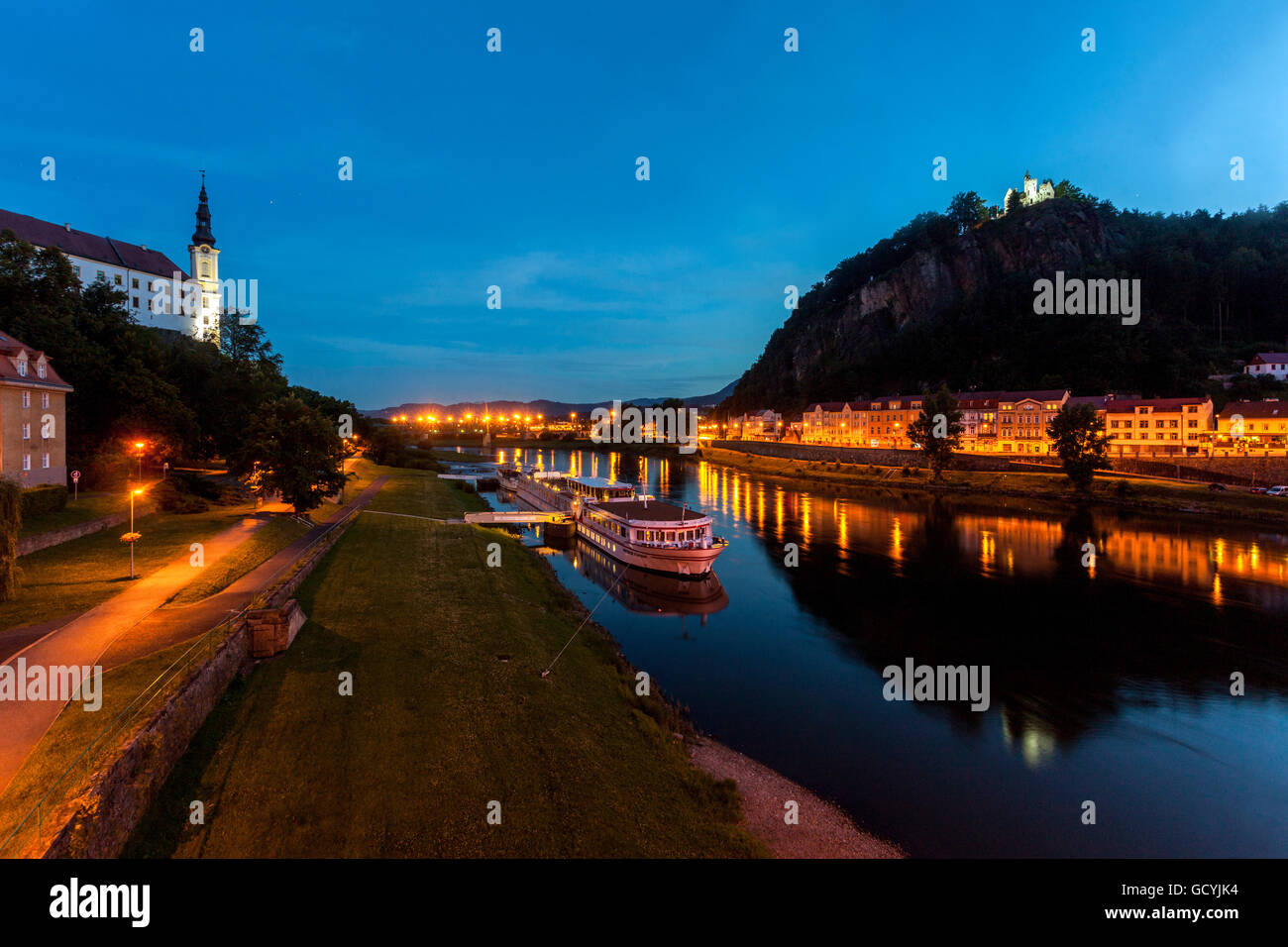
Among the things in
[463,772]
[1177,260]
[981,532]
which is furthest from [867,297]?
[463,772]

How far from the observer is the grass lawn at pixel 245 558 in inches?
848

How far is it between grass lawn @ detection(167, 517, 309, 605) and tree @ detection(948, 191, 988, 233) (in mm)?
198064

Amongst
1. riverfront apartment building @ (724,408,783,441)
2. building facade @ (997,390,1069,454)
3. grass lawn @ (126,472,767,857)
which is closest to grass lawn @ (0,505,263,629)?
grass lawn @ (126,472,767,857)

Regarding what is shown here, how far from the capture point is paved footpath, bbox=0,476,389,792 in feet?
39.2

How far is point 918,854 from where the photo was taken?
1493 centimetres

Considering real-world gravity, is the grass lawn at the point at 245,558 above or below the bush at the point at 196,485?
below

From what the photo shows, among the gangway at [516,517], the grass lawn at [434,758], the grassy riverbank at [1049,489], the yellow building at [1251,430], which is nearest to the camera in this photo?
the grass lawn at [434,758]

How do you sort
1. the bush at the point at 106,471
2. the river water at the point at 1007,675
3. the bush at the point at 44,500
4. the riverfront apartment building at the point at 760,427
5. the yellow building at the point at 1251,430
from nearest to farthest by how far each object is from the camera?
the river water at the point at 1007,675 → the bush at the point at 44,500 → the bush at the point at 106,471 → the yellow building at the point at 1251,430 → the riverfront apartment building at the point at 760,427

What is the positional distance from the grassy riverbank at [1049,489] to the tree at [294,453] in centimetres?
7304

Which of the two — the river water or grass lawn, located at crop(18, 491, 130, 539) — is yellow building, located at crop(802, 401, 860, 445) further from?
grass lawn, located at crop(18, 491, 130, 539)

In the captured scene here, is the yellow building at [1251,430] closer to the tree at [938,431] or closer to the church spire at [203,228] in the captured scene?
the tree at [938,431]

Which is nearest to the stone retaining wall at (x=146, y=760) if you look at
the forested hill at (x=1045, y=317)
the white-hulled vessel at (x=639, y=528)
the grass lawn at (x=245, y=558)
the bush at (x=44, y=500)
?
the grass lawn at (x=245, y=558)

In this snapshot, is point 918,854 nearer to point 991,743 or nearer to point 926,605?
point 991,743

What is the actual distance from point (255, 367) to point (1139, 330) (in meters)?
150
